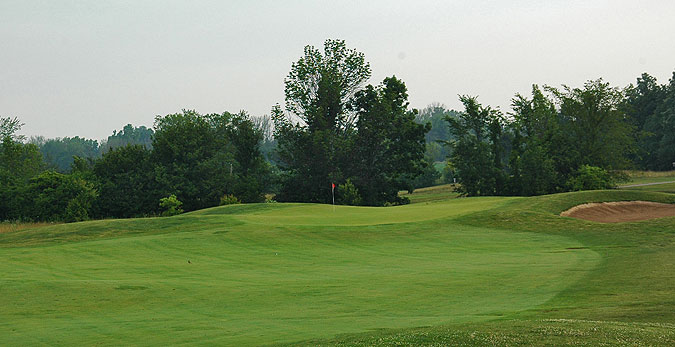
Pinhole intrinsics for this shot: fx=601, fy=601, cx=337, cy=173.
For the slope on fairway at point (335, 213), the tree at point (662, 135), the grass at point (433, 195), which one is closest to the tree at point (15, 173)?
the slope on fairway at point (335, 213)

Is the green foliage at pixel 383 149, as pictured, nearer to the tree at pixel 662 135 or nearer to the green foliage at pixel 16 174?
the green foliage at pixel 16 174

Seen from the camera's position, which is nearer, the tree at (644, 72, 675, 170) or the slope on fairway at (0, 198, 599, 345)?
the slope on fairway at (0, 198, 599, 345)

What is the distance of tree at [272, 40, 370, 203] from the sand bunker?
2889 cm

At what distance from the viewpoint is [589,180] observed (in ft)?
174

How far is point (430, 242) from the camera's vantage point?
24.9m

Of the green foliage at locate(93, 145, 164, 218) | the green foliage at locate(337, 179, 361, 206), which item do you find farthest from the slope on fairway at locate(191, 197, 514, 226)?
the green foliage at locate(93, 145, 164, 218)

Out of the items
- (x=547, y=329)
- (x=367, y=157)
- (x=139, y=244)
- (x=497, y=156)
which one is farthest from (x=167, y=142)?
(x=547, y=329)

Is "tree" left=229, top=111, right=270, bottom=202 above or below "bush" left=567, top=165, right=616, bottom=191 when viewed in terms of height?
above

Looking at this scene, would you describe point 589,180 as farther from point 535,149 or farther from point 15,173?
point 15,173

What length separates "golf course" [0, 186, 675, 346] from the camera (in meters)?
9.86

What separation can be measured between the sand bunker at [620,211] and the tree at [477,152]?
20469mm

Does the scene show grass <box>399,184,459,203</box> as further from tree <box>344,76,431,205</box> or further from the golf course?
the golf course

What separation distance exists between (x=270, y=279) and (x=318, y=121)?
4712cm

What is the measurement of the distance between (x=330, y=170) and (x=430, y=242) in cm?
3686
